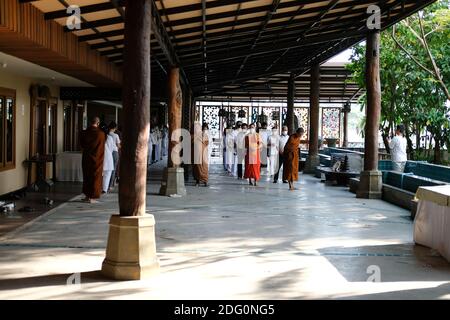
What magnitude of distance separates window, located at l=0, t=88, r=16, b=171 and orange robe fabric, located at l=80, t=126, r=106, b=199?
6.24 ft

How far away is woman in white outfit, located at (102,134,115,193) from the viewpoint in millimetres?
12836

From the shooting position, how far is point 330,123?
3278 centimetres

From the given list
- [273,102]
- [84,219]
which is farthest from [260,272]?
[273,102]

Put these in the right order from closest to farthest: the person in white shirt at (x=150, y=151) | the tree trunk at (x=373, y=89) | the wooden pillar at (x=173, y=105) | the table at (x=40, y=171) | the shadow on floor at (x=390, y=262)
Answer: the shadow on floor at (x=390, y=262)
the tree trunk at (x=373, y=89)
the wooden pillar at (x=173, y=105)
the table at (x=40, y=171)
the person in white shirt at (x=150, y=151)

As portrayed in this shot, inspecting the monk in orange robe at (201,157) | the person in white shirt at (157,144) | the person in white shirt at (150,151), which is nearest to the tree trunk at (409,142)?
the monk in orange robe at (201,157)

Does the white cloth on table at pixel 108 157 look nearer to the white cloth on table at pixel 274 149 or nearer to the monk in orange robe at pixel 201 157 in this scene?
the monk in orange robe at pixel 201 157

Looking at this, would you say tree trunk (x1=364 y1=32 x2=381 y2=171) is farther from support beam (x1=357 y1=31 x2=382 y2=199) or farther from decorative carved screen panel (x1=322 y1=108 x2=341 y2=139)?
decorative carved screen panel (x1=322 y1=108 x2=341 y2=139)

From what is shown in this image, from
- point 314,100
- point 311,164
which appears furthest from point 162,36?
point 311,164

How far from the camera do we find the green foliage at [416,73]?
57.1 ft

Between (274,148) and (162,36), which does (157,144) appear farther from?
(162,36)

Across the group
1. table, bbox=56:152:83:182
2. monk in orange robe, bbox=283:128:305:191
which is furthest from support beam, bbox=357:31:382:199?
table, bbox=56:152:83:182

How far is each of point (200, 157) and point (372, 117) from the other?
4540 millimetres

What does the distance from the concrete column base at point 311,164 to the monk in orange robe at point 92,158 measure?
32.9 feet

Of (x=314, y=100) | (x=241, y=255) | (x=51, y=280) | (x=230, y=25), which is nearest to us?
(x=51, y=280)
